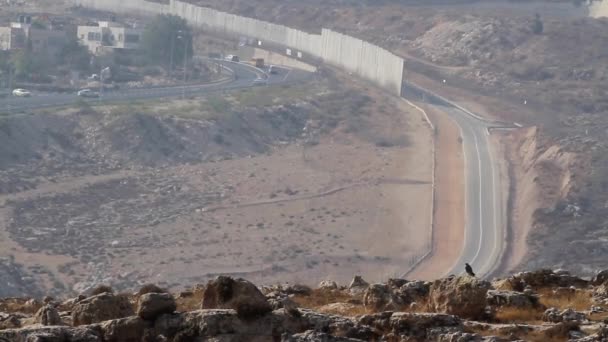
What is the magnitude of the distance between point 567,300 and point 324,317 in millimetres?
3521

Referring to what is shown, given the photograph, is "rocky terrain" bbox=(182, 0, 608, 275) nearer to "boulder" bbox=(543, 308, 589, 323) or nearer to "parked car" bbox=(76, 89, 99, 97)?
"parked car" bbox=(76, 89, 99, 97)

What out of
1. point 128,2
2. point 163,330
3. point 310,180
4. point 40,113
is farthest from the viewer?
point 128,2

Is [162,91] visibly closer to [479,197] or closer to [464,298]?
[479,197]

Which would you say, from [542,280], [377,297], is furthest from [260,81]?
[377,297]

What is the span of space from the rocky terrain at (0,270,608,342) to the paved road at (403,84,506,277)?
3969 cm

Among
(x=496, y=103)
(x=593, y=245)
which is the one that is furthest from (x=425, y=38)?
(x=593, y=245)

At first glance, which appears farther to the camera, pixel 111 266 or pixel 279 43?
pixel 279 43

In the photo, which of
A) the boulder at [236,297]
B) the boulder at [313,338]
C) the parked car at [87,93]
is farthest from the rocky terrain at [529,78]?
the boulder at [313,338]

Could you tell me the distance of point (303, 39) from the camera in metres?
135

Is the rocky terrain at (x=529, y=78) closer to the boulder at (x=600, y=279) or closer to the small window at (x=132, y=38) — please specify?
the small window at (x=132, y=38)

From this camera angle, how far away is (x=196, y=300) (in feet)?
59.6

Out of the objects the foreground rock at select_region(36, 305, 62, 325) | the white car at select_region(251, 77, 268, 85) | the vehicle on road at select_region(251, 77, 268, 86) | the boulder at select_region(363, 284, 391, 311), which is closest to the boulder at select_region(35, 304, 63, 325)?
the foreground rock at select_region(36, 305, 62, 325)

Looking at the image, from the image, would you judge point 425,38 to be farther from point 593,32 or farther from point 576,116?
point 576,116

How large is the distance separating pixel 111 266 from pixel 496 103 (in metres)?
53.8
